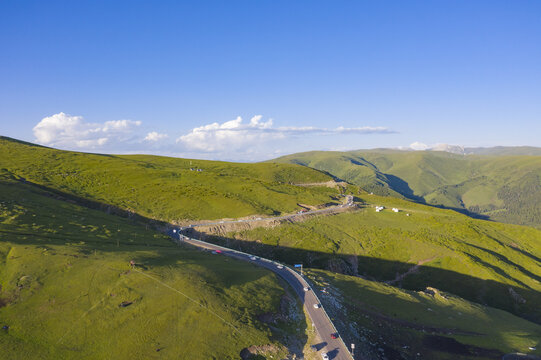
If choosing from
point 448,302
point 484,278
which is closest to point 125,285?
point 448,302

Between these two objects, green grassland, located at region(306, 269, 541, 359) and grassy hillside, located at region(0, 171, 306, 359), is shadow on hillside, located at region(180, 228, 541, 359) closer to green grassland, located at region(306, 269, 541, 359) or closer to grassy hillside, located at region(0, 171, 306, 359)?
green grassland, located at region(306, 269, 541, 359)

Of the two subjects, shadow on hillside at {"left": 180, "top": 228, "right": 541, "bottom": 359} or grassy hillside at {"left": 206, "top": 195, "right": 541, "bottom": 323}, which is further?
grassy hillside at {"left": 206, "top": 195, "right": 541, "bottom": 323}

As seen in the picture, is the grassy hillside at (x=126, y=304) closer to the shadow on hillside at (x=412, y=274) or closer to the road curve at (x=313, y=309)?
the road curve at (x=313, y=309)

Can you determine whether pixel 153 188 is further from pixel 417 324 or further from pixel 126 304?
pixel 417 324

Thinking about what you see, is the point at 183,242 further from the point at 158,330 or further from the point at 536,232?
the point at 536,232

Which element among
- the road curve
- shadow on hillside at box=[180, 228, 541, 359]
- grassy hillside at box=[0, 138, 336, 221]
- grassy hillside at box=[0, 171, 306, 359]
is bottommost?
shadow on hillside at box=[180, 228, 541, 359]

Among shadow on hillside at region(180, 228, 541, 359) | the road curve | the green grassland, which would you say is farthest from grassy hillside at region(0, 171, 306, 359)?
shadow on hillside at region(180, 228, 541, 359)

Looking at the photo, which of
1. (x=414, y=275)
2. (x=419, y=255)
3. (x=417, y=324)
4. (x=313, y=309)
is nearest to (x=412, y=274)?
(x=414, y=275)
